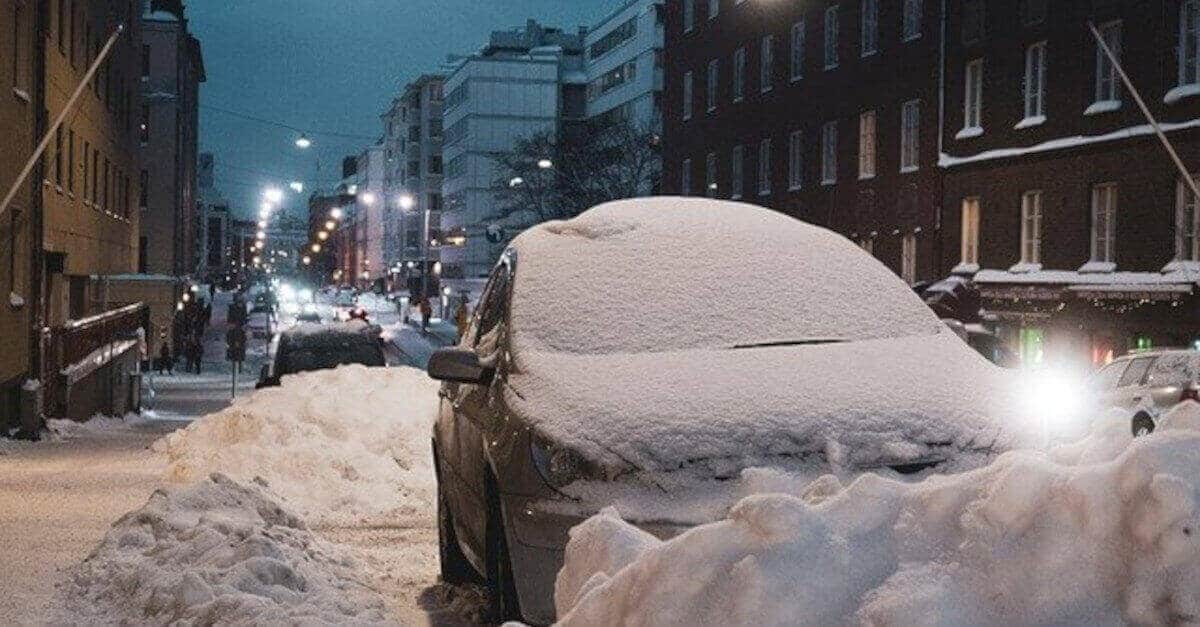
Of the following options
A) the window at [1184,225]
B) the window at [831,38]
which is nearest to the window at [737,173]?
the window at [831,38]

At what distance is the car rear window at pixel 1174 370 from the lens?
64.3ft

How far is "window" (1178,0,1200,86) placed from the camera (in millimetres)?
31328

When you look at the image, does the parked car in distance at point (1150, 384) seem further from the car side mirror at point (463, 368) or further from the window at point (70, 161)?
the window at point (70, 161)

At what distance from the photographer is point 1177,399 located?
1939 cm

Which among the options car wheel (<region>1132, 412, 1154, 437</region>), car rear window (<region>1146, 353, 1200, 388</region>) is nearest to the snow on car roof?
car wheel (<region>1132, 412, 1154, 437</region>)

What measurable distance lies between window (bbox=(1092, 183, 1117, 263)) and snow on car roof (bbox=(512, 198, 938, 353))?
90.0 feet

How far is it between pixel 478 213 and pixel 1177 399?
9607cm

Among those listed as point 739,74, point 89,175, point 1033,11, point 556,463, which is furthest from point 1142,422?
point 739,74

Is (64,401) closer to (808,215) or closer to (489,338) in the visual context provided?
(489,338)

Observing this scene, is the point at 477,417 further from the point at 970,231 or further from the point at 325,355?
the point at 970,231

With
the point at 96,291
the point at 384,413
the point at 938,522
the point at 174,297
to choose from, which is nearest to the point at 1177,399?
the point at 384,413

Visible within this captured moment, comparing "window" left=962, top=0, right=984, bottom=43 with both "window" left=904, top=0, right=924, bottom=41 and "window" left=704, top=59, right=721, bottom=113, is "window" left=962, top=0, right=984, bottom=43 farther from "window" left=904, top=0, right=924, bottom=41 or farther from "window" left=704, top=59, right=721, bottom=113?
"window" left=704, top=59, right=721, bottom=113

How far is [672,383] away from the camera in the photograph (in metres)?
6.37

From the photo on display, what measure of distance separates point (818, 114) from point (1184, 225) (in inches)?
725
